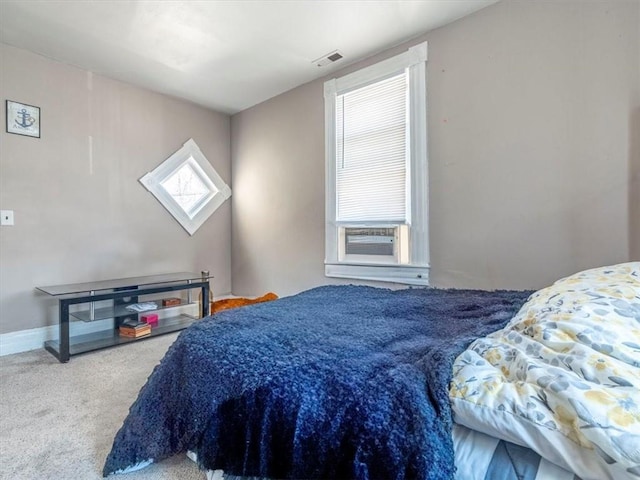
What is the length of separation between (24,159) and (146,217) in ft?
3.43

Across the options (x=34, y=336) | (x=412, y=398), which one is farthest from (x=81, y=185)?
(x=412, y=398)

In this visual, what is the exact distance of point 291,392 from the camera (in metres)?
0.76

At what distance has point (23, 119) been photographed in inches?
105

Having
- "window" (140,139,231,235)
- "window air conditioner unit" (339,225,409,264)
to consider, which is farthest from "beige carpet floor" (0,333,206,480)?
"window air conditioner unit" (339,225,409,264)

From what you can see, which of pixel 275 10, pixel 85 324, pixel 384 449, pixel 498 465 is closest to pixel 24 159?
pixel 85 324

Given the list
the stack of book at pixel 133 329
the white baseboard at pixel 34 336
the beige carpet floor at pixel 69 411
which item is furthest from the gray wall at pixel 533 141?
the white baseboard at pixel 34 336

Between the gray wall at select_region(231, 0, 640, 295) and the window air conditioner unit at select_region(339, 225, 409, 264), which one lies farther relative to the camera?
the window air conditioner unit at select_region(339, 225, 409, 264)

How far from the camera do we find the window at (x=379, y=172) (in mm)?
2520

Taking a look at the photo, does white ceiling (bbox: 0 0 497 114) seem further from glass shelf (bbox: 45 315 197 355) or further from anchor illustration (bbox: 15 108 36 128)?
glass shelf (bbox: 45 315 197 355)

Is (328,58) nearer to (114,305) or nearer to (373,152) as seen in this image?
(373,152)

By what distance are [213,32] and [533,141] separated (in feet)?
7.71

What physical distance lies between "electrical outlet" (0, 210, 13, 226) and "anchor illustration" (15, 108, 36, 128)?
715 millimetres

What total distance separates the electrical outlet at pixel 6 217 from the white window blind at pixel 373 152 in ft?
8.79

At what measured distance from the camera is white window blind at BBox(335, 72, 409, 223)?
104 inches
